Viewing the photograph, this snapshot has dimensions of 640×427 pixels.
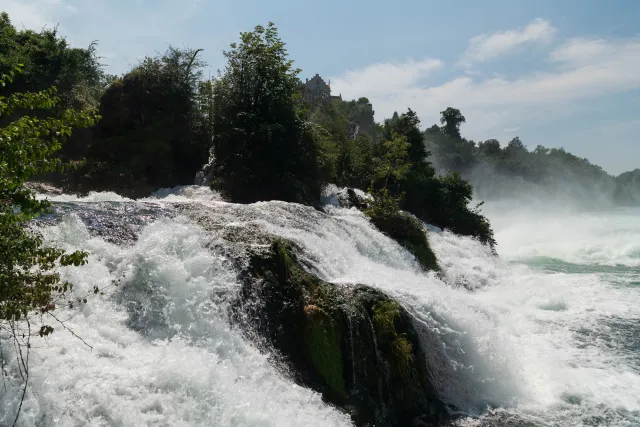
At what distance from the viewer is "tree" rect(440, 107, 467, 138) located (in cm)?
8212

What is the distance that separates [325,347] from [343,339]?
1.07ft

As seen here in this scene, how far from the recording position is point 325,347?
267 inches

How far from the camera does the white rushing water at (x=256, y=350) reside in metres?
4.74

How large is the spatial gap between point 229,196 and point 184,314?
32.2 ft

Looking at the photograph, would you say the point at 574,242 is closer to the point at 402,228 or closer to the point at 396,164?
the point at 396,164

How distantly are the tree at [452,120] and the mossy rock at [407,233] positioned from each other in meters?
70.8

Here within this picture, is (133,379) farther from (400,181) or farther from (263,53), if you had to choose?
(400,181)

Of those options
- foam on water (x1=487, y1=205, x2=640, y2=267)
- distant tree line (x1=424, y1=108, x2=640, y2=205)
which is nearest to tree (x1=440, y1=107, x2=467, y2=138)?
distant tree line (x1=424, y1=108, x2=640, y2=205)

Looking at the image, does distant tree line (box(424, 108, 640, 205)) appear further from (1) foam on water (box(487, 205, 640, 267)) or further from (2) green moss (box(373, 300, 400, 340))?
(2) green moss (box(373, 300, 400, 340))

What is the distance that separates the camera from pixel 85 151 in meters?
18.6

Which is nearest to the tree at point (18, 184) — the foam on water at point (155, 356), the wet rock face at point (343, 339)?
the foam on water at point (155, 356)

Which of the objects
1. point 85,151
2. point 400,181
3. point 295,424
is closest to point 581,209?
point 400,181

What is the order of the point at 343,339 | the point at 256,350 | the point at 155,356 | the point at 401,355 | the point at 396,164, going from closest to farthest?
the point at 155,356
the point at 256,350
the point at 343,339
the point at 401,355
the point at 396,164

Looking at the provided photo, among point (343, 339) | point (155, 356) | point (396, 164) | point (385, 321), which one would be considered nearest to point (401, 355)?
point (385, 321)
